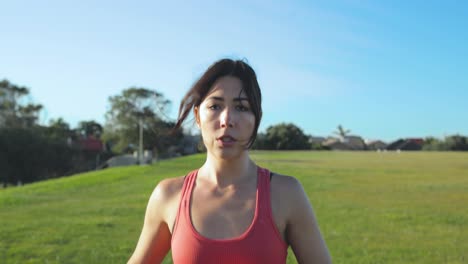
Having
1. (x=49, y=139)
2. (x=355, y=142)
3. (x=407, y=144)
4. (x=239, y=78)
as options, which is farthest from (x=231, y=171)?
(x=355, y=142)

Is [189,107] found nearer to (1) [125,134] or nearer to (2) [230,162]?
(2) [230,162]

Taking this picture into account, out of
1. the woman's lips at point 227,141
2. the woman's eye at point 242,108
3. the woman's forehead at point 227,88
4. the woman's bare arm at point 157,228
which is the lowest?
the woman's bare arm at point 157,228

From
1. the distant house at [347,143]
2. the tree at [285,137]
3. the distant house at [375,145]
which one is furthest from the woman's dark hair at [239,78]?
the distant house at [375,145]

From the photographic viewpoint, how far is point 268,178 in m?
1.84

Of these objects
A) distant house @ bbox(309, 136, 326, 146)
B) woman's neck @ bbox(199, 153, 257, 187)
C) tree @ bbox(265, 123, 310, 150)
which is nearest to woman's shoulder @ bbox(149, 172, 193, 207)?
woman's neck @ bbox(199, 153, 257, 187)

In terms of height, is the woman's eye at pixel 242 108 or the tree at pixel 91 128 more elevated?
the tree at pixel 91 128

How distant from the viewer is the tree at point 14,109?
5216 cm

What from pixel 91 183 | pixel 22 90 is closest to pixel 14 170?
pixel 22 90

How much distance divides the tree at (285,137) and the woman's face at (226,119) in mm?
79233

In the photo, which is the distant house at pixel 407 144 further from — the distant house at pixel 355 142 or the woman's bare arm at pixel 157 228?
the woman's bare arm at pixel 157 228

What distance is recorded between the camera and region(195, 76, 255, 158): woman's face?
178 centimetres

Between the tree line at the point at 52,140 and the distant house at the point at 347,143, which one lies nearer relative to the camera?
the tree line at the point at 52,140

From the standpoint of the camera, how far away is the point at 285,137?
84.1 meters

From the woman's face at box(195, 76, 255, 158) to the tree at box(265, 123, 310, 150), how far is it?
79.2 metres
